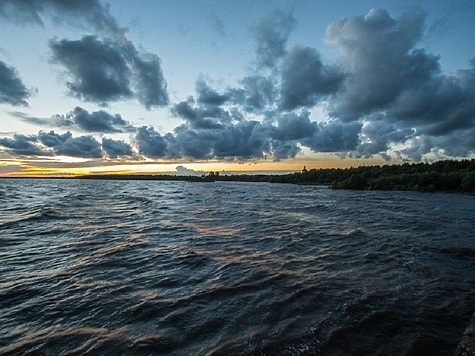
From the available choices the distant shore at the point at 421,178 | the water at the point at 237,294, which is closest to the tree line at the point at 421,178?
the distant shore at the point at 421,178

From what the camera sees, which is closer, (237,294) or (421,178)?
(237,294)

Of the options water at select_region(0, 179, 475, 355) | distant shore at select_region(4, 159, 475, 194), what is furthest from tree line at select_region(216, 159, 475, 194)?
water at select_region(0, 179, 475, 355)

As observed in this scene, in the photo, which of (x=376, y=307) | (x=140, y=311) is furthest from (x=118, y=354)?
(x=376, y=307)

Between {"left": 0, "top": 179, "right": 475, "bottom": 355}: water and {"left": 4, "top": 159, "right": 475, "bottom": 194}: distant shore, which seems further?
{"left": 4, "top": 159, "right": 475, "bottom": 194}: distant shore

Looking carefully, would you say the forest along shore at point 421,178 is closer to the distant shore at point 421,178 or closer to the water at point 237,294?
the distant shore at point 421,178

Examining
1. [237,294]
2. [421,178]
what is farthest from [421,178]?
[237,294]

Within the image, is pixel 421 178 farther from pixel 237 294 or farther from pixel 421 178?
pixel 237 294

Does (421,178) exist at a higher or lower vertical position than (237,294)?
higher

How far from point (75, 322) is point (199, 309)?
251cm

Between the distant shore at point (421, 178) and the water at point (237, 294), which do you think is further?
the distant shore at point (421, 178)

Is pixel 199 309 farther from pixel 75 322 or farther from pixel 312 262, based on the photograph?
pixel 312 262

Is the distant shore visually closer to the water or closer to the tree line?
the tree line

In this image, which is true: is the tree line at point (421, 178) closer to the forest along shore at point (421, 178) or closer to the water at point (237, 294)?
the forest along shore at point (421, 178)

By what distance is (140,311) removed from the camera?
19.5 feet
